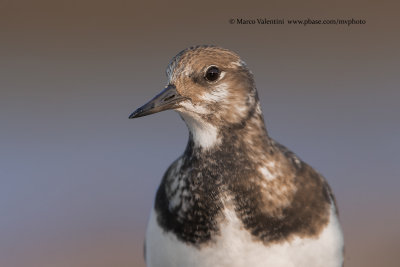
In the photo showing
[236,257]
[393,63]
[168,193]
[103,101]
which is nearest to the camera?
[236,257]

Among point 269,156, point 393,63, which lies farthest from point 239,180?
point 393,63

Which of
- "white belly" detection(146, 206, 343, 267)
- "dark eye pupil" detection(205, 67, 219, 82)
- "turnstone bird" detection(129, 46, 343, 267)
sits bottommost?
"white belly" detection(146, 206, 343, 267)

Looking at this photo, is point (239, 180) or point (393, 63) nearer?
point (239, 180)

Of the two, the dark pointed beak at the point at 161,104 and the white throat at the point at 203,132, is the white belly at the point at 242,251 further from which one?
the dark pointed beak at the point at 161,104

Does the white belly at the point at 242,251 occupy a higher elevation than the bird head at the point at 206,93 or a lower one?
lower

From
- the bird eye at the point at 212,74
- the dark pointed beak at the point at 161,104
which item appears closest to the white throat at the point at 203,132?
the dark pointed beak at the point at 161,104

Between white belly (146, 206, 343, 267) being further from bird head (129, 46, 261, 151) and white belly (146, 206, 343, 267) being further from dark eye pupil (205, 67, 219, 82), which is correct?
dark eye pupil (205, 67, 219, 82)

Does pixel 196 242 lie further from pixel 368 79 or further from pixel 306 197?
pixel 368 79

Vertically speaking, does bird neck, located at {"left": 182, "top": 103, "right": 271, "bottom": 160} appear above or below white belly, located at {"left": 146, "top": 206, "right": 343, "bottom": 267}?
above

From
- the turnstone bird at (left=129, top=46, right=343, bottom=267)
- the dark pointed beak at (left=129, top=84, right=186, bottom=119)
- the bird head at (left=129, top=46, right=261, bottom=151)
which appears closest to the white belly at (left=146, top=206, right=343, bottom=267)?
the turnstone bird at (left=129, top=46, right=343, bottom=267)
